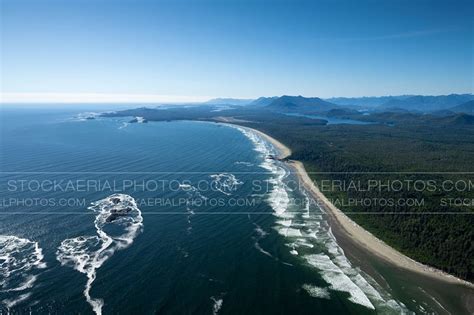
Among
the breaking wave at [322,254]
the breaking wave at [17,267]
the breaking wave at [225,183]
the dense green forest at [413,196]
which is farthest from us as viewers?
the breaking wave at [225,183]

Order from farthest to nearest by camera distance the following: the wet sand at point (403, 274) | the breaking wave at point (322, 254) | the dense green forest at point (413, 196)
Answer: the dense green forest at point (413, 196) < the wet sand at point (403, 274) < the breaking wave at point (322, 254)

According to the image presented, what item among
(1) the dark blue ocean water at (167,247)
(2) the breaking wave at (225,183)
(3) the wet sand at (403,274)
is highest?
(2) the breaking wave at (225,183)

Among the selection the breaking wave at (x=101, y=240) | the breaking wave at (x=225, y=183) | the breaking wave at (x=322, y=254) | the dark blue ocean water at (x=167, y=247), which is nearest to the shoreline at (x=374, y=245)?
the breaking wave at (x=322, y=254)

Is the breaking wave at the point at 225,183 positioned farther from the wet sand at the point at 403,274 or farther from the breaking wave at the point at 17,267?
the breaking wave at the point at 17,267

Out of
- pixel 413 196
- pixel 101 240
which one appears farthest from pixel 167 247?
pixel 413 196

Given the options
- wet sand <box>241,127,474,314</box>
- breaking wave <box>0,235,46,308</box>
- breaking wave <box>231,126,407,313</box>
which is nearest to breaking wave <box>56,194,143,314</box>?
breaking wave <box>0,235,46,308</box>

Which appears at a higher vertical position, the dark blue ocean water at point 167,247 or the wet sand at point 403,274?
the dark blue ocean water at point 167,247

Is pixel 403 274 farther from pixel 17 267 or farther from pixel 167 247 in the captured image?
pixel 17 267

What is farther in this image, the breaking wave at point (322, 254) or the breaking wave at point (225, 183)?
the breaking wave at point (225, 183)
